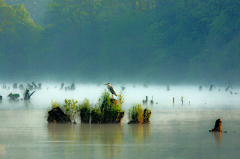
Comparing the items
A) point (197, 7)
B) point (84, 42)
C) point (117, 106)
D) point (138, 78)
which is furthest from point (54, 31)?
point (117, 106)

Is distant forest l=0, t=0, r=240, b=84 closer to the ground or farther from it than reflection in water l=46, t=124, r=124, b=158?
farther from it

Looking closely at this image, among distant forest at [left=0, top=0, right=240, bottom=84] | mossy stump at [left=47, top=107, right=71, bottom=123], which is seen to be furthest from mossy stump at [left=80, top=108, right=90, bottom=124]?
distant forest at [left=0, top=0, right=240, bottom=84]

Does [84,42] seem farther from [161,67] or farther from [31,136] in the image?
[31,136]

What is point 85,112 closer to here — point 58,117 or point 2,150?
point 58,117

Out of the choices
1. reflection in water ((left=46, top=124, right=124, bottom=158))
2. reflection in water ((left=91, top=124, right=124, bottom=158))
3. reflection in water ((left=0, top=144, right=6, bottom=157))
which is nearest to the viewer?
reflection in water ((left=0, top=144, right=6, bottom=157))

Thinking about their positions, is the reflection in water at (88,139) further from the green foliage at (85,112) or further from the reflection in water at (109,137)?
the green foliage at (85,112)

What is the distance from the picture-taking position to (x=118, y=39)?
110625mm

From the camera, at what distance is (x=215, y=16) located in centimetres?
9119

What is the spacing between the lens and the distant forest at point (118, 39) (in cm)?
9112

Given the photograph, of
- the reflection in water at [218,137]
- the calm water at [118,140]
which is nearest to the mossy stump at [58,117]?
the calm water at [118,140]

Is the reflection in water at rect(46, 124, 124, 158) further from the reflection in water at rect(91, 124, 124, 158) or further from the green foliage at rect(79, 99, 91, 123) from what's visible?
the green foliage at rect(79, 99, 91, 123)

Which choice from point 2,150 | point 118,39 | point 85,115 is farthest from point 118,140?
point 118,39

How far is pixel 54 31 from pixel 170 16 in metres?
32.5

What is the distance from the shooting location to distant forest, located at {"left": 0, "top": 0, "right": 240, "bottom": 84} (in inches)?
3588
